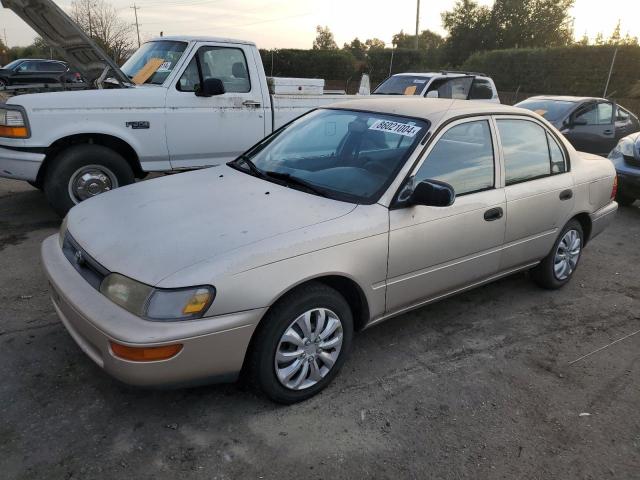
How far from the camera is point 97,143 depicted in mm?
5738

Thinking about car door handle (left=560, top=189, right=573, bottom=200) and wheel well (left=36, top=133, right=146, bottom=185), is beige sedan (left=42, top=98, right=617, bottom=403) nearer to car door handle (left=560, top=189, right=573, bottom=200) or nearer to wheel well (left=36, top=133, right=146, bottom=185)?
car door handle (left=560, top=189, right=573, bottom=200)

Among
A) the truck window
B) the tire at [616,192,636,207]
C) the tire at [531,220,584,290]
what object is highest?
the truck window

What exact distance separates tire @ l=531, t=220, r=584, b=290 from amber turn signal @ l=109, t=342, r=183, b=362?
10.8 feet

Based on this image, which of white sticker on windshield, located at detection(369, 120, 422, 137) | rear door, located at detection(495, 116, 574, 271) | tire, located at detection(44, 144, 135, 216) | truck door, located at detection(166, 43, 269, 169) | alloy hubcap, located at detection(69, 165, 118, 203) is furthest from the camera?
truck door, located at detection(166, 43, 269, 169)

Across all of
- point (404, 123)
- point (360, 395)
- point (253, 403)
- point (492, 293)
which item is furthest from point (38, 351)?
point (492, 293)

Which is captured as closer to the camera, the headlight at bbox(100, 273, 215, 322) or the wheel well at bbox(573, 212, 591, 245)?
the headlight at bbox(100, 273, 215, 322)

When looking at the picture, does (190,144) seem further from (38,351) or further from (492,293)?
(492,293)

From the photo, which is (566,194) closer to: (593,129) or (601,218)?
(601,218)

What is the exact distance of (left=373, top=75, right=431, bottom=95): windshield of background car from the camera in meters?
10.3

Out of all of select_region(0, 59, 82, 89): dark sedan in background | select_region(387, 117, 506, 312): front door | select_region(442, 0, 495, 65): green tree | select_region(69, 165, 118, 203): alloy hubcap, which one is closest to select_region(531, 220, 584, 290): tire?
select_region(387, 117, 506, 312): front door

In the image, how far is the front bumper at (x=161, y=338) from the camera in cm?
237

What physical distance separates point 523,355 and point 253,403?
74.6 inches

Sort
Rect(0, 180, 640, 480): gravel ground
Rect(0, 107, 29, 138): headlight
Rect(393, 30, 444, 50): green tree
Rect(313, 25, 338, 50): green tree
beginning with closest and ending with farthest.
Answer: Rect(0, 180, 640, 480): gravel ground < Rect(0, 107, 29, 138): headlight < Rect(393, 30, 444, 50): green tree < Rect(313, 25, 338, 50): green tree

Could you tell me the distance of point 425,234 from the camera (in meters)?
3.25
